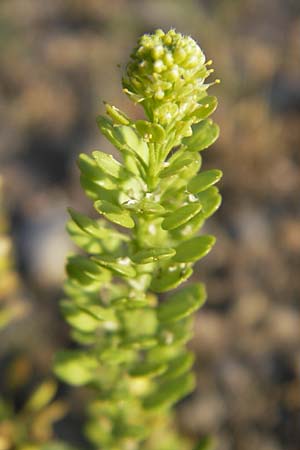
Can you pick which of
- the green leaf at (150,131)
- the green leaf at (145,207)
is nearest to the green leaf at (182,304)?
the green leaf at (145,207)

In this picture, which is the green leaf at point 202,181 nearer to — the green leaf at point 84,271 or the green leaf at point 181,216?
the green leaf at point 181,216

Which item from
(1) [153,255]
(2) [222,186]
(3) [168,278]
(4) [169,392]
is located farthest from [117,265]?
(2) [222,186]

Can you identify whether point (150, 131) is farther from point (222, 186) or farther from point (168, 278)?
point (222, 186)

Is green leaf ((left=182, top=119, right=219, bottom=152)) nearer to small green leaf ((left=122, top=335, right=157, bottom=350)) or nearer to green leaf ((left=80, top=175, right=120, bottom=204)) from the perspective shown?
green leaf ((left=80, top=175, right=120, bottom=204))

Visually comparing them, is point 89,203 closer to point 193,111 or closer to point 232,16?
point 193,111

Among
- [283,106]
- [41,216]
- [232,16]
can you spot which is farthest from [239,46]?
[41,216]

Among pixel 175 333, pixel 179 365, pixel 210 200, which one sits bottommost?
pixel 179 365
